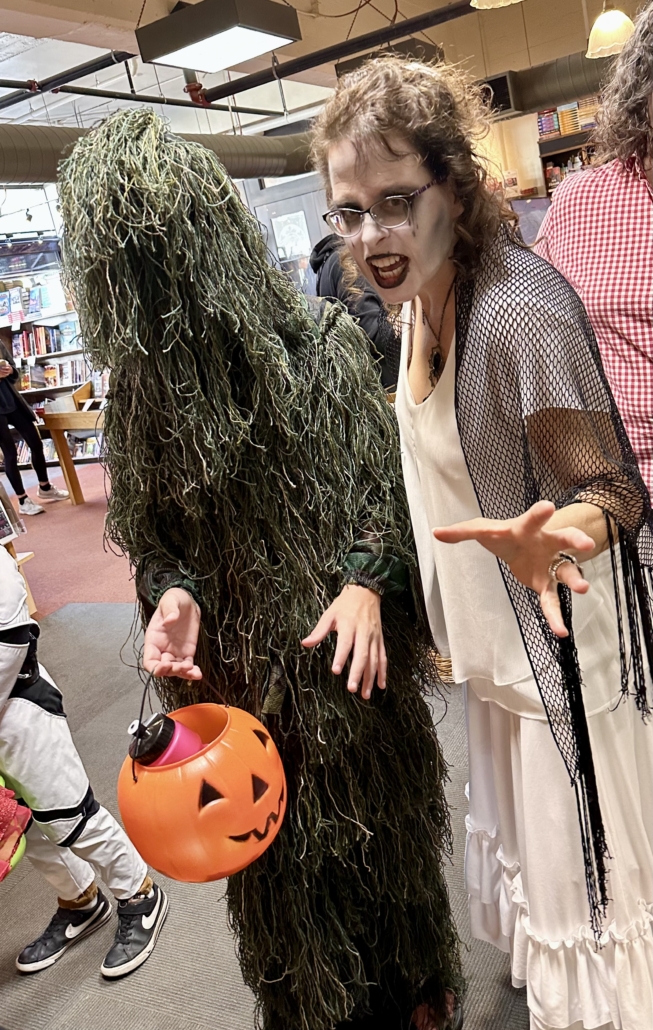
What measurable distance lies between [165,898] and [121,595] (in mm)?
2971

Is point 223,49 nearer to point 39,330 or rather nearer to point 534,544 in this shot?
point 534,544

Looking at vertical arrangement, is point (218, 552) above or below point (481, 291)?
below

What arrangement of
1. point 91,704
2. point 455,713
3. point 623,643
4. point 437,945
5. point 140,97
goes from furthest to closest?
point 140,97
point 91,704
point 455,713
point 437,945
point 623,643

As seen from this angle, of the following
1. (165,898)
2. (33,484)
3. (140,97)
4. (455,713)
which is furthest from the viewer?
(33,484)

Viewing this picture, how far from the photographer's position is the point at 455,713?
10.1 feet

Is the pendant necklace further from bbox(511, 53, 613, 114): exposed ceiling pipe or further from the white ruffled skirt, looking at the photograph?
bbox(511, 53, 613, 114): exposed ceiling pipe

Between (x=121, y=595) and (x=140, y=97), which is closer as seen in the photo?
(x=121, y=595)

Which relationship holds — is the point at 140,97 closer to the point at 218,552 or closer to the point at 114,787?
the point at 114,787

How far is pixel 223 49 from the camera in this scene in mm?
4715

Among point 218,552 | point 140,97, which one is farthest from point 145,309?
point 140,97

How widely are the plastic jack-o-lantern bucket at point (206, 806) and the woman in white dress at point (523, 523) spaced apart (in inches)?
7.5

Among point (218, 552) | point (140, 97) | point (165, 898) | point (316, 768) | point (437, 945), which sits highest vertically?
point (140, 97)

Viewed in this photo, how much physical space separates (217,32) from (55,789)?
3.98m

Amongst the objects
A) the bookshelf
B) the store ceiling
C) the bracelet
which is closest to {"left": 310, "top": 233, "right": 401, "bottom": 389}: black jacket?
the bracelet
